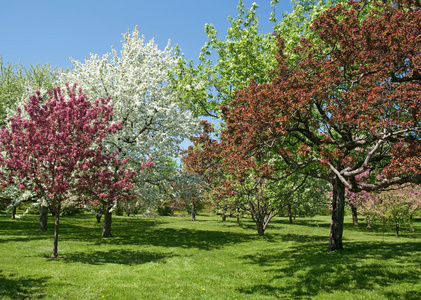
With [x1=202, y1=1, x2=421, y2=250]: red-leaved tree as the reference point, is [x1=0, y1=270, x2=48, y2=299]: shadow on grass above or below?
below

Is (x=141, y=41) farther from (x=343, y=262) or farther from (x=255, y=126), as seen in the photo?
(x=343, y=262)

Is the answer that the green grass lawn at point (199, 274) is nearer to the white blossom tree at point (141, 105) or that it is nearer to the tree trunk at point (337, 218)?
the tree trunk at point (337, 218)

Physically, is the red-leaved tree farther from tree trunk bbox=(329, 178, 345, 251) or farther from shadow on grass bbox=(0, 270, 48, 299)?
shadow on grass bbox=(0, 270, 48, 299)

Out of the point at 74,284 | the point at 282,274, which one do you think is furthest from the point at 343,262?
the point at 74,284

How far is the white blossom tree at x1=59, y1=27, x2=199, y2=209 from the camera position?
915 inches

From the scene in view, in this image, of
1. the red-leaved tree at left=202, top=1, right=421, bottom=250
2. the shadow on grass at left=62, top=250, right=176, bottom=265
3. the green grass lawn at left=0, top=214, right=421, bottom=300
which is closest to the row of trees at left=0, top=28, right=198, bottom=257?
the shadow on grass at left=62, top=250, right=176, bottom=265

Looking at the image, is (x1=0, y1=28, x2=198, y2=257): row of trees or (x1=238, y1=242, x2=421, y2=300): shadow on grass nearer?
(x1=238, y1=242, x2=421, y2=300): shadow on grass

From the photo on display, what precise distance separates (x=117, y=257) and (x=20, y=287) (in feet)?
21.1

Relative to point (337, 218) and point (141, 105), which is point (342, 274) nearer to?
point (337, 218)

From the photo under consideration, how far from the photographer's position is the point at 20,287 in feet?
31.8

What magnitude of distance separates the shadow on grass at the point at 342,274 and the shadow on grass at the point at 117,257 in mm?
5157

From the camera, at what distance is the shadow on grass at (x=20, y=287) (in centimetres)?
888

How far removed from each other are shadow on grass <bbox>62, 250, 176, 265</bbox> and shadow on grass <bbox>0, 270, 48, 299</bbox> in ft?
12.1

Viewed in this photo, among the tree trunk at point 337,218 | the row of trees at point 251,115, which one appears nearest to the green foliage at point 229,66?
the row of trees at point 251,115
